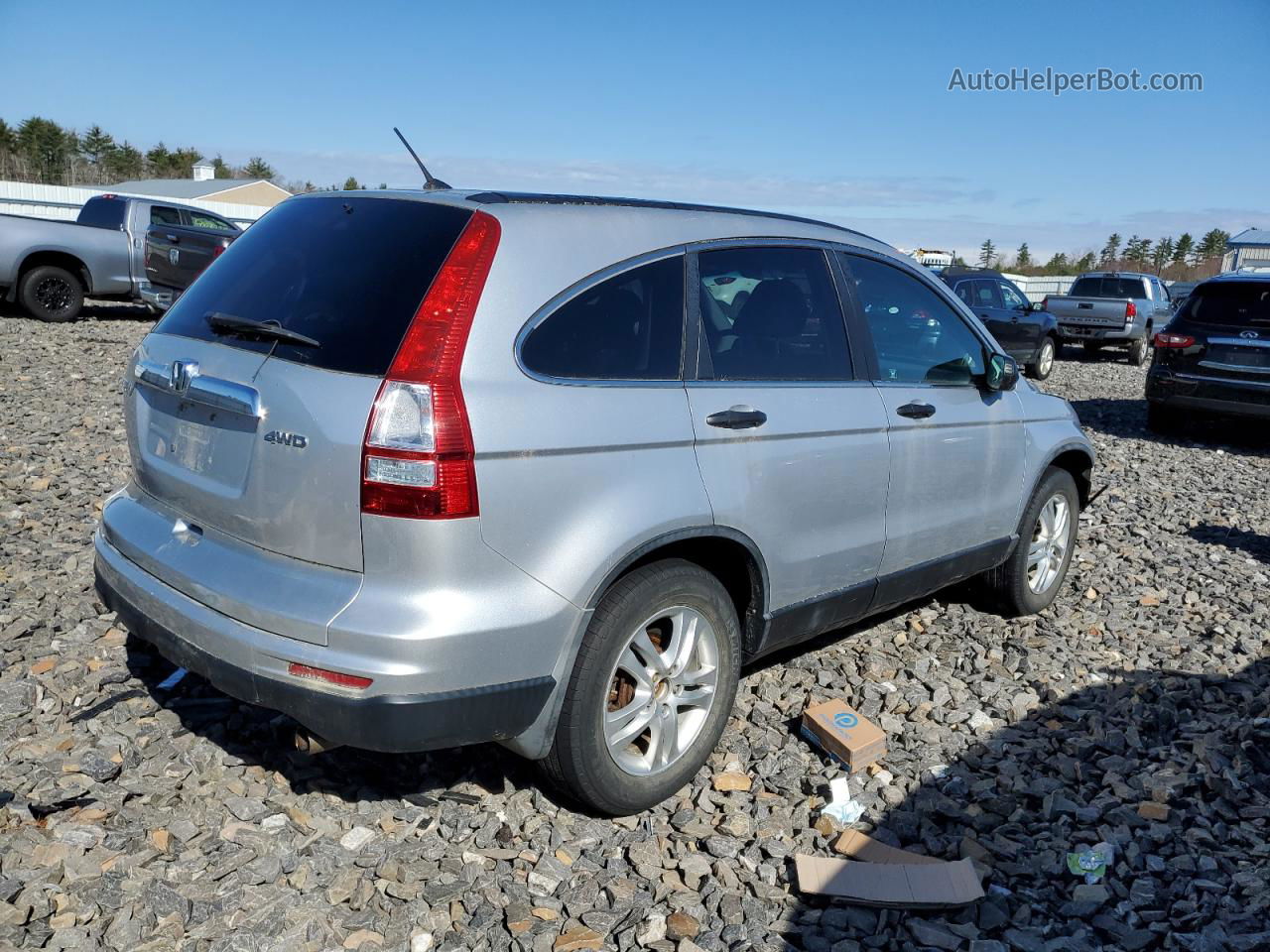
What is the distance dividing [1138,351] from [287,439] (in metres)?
20.1

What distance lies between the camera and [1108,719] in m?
4.03

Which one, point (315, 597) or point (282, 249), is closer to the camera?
point (315, 597)

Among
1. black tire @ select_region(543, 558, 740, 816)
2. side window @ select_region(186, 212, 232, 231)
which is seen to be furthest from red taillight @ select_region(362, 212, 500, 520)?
side window @ select_region(186, 212, 232, 231)

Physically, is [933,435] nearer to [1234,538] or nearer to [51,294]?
[1234,538]

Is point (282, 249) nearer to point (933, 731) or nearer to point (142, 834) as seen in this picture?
point (142, 834)

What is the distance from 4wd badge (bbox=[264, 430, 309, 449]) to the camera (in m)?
2.50

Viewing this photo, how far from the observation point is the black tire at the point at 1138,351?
63.1 feet

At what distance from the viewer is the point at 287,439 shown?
8.31 ft

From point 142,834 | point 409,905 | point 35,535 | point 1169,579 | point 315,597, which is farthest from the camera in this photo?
point 1169,579

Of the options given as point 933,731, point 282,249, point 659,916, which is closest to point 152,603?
point 282,249

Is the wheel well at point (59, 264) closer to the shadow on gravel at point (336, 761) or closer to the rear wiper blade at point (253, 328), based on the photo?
the shadow on gravel at point (336, 761)

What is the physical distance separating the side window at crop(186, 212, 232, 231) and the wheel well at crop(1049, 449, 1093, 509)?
46.5 ft

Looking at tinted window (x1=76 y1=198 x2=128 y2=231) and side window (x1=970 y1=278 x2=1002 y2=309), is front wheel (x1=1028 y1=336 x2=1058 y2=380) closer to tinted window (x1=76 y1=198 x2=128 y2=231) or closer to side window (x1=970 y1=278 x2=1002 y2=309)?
side window (x1=970 y1=278 x2=1002 y2=309)

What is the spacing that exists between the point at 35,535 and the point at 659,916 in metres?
4.22
